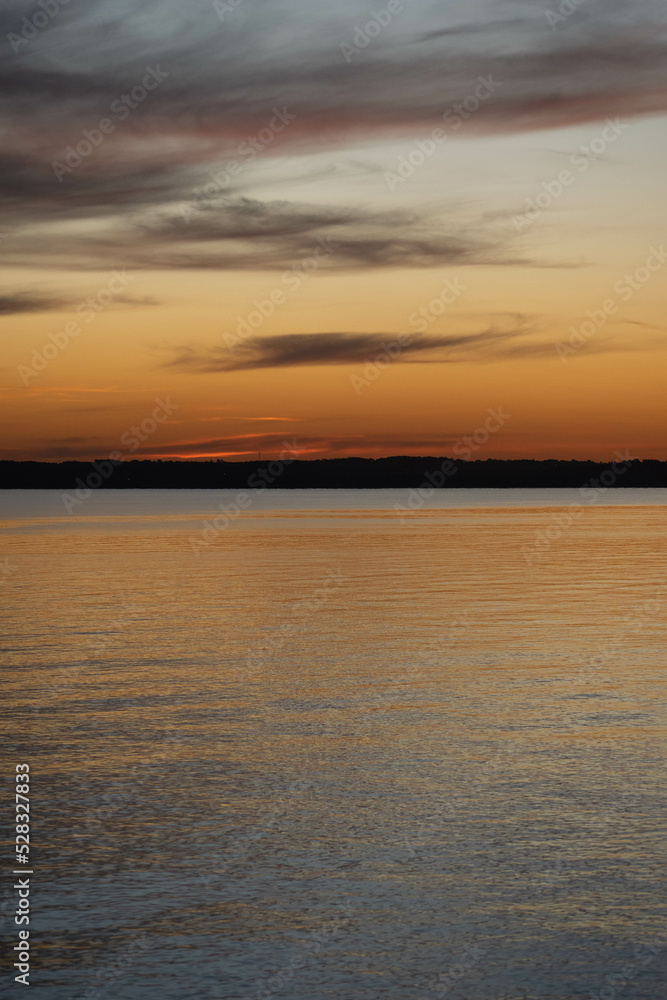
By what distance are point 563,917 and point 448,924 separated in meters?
0.99

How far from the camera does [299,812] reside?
12773mm

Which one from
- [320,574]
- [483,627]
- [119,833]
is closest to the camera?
[119,833]

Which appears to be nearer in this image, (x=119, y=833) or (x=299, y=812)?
(x=119, y=833)

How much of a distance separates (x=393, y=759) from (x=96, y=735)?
175 inches

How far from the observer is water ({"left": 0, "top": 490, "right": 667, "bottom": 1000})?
8.98 metres

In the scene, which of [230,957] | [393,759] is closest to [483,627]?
[393,759]

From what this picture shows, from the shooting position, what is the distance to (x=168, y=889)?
34.1 ft

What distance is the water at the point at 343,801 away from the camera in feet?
29.5

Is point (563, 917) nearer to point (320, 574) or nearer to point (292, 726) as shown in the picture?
point (292, 726)

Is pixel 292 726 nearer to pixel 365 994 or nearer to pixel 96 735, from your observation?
pixel 96 735

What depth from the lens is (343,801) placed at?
1321 cm

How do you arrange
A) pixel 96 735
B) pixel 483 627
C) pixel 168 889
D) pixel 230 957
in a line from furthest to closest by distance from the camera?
pixel 483 627
pixel 96 735
pixel 168 889
pixel 230 957

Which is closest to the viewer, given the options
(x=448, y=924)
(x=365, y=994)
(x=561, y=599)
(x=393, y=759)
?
(x=365, y=994)

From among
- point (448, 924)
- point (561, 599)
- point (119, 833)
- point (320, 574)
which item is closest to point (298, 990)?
point (448, 924)
